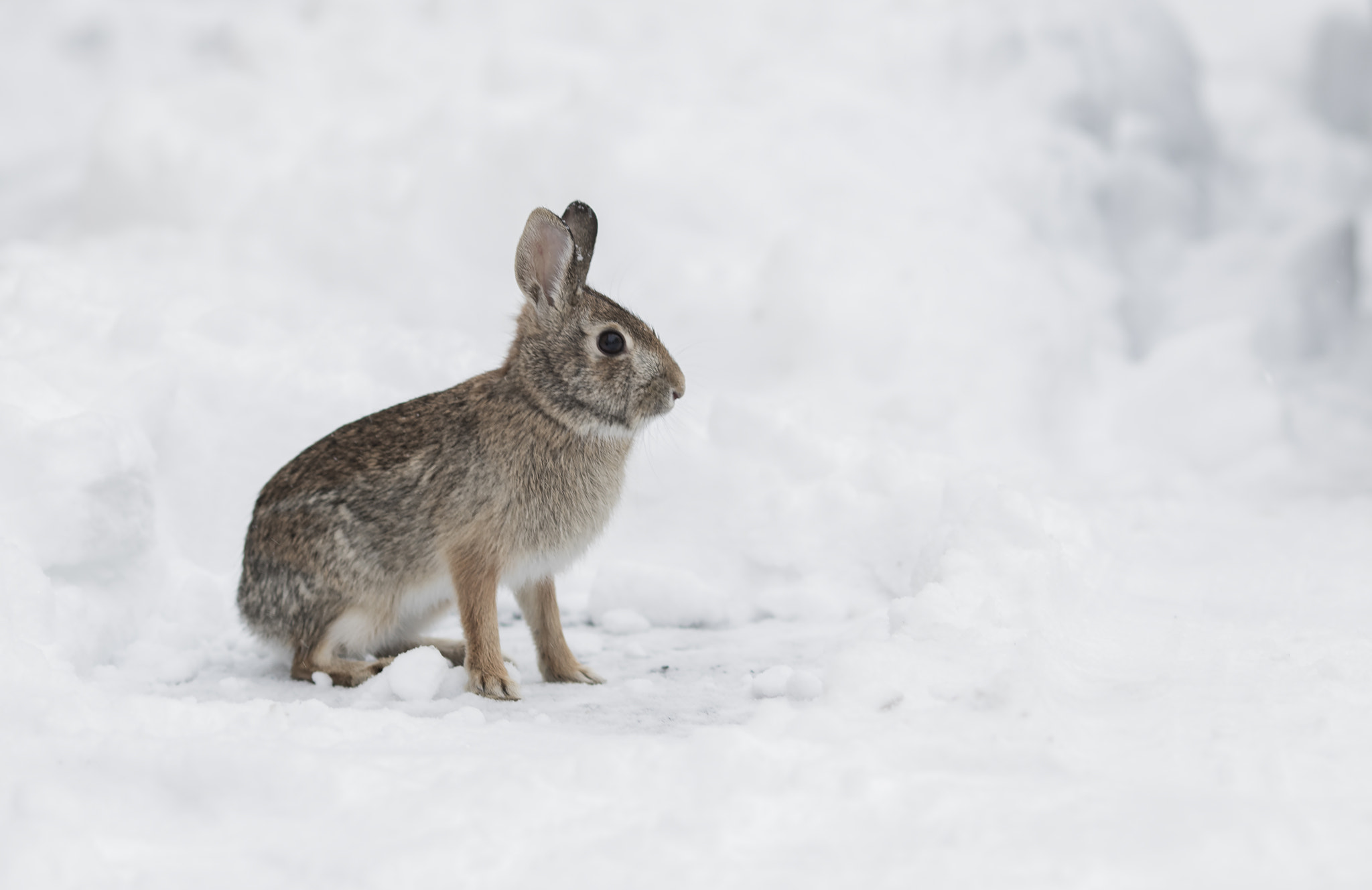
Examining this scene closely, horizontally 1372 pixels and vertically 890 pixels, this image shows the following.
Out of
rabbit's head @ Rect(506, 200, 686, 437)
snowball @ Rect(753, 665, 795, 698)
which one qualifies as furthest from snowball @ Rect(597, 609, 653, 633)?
rabbit's head @ Rect(506, 200, 686, 437)

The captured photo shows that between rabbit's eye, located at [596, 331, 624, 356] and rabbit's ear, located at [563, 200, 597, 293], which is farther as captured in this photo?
rabbit's ear, located at [563, 200, 597, 293]

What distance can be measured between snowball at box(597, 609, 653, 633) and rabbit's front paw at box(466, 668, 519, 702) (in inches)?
44.1

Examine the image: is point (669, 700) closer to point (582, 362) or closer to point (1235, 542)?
point (582, 362)

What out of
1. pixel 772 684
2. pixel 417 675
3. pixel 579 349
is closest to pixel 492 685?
pixel 417 675

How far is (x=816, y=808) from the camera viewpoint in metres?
2.34

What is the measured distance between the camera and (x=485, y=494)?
154 inches

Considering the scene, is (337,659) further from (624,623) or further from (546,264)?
(546,264)

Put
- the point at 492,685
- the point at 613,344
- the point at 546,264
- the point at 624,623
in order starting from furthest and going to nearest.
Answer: the point at 624,623
the point at 546,264
the point at 613,344
the point at 492,685

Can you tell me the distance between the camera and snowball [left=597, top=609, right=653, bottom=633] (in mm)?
4914

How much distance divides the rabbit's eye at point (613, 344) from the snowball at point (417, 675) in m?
1.13

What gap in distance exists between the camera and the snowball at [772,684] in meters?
3.81

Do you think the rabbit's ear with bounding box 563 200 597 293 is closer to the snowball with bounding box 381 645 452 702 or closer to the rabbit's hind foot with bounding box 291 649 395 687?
the snowball with bounding box 381 645 452 702

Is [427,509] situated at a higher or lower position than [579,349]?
lower

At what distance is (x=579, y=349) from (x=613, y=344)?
4.7 inches
